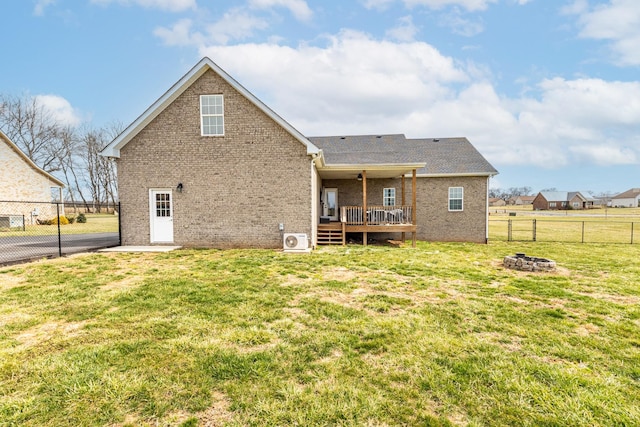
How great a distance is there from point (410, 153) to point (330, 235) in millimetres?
8240

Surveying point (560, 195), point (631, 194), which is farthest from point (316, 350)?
point (631, 194)

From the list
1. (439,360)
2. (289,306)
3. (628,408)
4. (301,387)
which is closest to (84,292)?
(289,306)

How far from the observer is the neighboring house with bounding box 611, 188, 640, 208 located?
86688 mm

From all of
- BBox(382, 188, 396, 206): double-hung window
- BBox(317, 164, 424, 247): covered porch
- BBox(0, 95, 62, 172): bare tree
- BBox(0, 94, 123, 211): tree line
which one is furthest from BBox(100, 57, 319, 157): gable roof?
BBox(0, 95, 62, 172): bare tree

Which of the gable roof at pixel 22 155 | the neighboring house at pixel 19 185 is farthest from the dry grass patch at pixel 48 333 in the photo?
the gable roof at pixel 22 155

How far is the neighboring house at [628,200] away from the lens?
86688 mm

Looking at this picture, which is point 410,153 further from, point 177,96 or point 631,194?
point 631,194

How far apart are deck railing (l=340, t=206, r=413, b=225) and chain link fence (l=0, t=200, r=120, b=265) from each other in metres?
9.82

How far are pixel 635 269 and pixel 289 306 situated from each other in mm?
10083

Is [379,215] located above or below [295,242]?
above

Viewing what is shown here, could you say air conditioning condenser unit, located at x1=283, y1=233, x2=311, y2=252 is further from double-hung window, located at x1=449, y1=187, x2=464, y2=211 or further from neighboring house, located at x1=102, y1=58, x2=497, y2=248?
double-hung window, located at x1=449, y1=187, x2=464, y2=211

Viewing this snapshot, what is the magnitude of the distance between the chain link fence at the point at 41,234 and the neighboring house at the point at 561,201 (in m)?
94.9

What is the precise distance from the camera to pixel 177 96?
11.5m

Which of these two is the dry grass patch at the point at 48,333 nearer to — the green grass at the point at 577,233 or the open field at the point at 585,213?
the green grass at the point at 577,233
